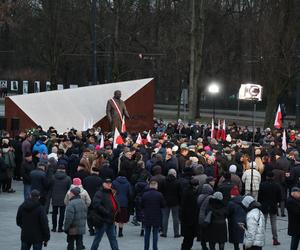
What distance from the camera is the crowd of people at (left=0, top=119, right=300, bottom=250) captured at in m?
14.4

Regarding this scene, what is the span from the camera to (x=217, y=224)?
14.8m

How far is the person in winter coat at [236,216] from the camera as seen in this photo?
49.7 ft

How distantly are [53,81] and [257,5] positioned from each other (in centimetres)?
1471

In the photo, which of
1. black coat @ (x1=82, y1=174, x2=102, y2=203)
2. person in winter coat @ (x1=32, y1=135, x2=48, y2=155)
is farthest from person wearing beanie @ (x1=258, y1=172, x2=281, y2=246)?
person in winter coat @ (x1=32, y1=135, x2=48, y2=155)

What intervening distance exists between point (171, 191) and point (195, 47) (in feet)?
103

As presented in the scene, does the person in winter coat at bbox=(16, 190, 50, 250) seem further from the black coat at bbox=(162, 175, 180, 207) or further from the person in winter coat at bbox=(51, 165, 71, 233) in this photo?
the black coat at bbox=(162, 175, 180, 207)

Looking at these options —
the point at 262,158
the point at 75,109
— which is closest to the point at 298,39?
the point at 75,109

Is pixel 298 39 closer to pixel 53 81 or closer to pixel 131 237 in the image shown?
pixel 53 81

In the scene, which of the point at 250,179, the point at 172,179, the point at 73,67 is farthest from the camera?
the point at 73,67

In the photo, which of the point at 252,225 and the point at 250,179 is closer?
the point at 252,225

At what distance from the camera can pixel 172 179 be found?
17.0 m

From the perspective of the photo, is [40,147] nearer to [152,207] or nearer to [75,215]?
→ [152,207]

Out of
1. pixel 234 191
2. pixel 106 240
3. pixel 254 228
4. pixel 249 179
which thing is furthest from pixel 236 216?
pixel 249 179

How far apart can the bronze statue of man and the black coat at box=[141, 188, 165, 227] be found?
16.1m
